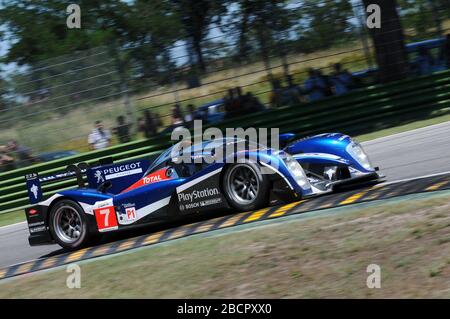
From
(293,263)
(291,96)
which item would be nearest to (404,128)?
(291,96)

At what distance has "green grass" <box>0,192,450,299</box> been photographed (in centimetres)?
522

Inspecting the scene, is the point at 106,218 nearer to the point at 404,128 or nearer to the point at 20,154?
the point at 20,154

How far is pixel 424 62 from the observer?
1559 centimetres

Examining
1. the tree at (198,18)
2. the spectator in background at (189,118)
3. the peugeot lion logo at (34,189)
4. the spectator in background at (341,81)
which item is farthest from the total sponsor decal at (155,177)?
the spectator in background at (341,81)

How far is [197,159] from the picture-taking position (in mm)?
8289

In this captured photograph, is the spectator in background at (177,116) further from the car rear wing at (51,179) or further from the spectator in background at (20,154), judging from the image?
the car rear wing at (51,179)

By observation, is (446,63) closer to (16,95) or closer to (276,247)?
(16,95)

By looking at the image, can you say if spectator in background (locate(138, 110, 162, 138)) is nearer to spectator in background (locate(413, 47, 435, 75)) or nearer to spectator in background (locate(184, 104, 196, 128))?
spectator in background (locate(184, 104, 196, 128))

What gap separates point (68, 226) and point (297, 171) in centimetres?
282

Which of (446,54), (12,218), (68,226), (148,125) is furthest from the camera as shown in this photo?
(446,54)

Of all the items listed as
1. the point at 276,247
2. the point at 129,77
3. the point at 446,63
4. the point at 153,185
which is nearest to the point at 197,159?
the point at 153,185

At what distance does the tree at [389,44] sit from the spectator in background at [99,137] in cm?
579

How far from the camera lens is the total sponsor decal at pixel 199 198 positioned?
8086 millimetres
